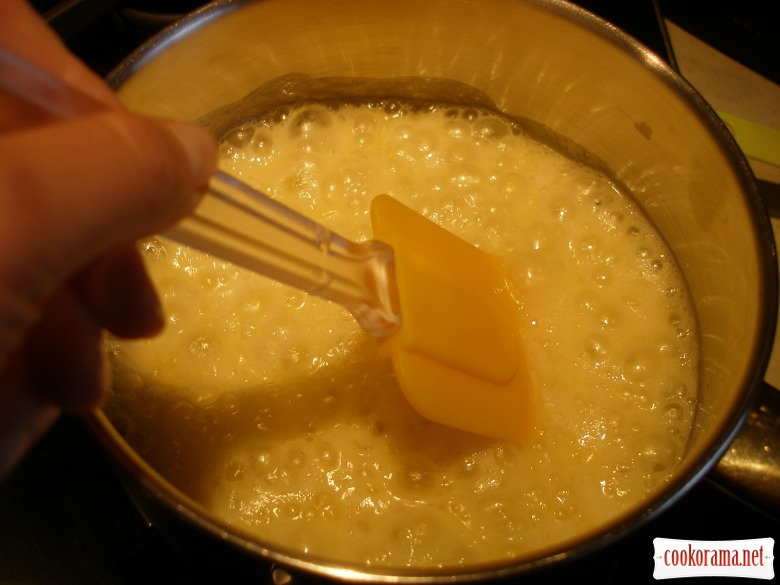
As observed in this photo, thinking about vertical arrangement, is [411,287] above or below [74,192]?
below

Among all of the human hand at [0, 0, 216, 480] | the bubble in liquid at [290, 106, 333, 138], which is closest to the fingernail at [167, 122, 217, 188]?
the human hand at [0, 0, 216, 480]

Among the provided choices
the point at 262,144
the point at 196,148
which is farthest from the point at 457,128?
the point at 196,148

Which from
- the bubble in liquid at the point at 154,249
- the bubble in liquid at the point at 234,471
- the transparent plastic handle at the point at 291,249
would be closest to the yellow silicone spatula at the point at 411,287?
the transparent plastic handle at the point at 291,249

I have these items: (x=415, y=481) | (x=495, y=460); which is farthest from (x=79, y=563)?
(x=495, y=460)

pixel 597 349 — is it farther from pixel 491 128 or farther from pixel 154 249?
pixel 154 249

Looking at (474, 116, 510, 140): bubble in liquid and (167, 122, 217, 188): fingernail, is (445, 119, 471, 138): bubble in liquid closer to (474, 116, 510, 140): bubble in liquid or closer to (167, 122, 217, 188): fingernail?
(474, 116, 510, 140): bubble in liquid

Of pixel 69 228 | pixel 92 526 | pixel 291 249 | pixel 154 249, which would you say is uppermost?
pixel 69 228
